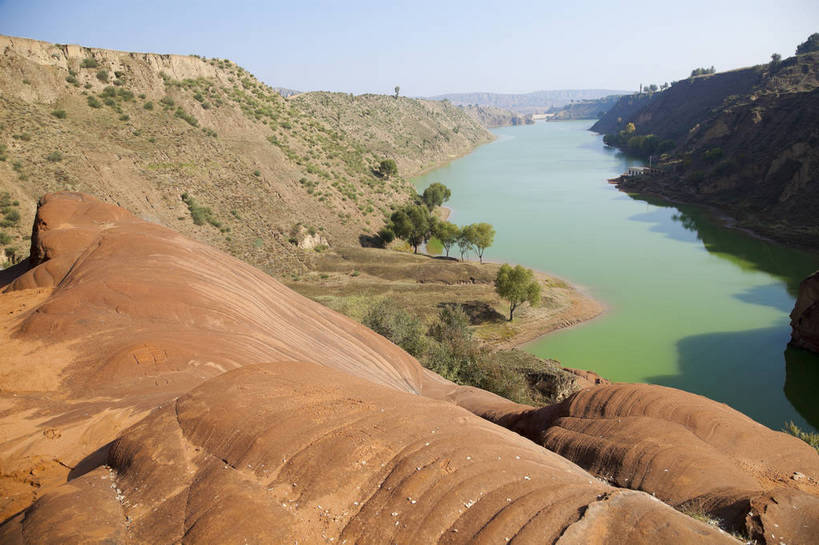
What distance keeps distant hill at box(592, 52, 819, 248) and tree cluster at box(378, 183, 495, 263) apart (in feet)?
109

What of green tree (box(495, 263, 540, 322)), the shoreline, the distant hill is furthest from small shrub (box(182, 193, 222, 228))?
the distant hill

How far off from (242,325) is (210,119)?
49.6m

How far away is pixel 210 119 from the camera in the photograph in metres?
53.5

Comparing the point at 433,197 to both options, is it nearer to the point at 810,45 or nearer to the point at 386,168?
the point at 386,168

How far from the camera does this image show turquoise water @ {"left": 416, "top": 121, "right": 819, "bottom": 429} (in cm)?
2828

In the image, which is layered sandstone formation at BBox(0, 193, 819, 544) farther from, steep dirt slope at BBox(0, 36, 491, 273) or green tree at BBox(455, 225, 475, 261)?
green tree at BBox(455, 225, 475, 261)

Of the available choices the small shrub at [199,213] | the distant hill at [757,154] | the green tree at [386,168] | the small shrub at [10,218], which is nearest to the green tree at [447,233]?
the green tree at [386,168]

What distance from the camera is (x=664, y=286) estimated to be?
42.4 metres

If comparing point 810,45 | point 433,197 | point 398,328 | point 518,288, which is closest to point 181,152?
point 398,328

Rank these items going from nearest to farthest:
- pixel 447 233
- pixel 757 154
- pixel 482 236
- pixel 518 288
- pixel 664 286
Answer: pixel 518 288, pixel 664 286, pixel 482 236, pixel 447 233, pixel 757 154

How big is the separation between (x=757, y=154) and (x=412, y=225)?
52746 millimetres

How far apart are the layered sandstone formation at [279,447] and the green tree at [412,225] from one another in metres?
41.7

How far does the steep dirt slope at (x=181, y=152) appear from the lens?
125 ft

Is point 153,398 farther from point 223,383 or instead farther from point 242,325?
point 242,325
